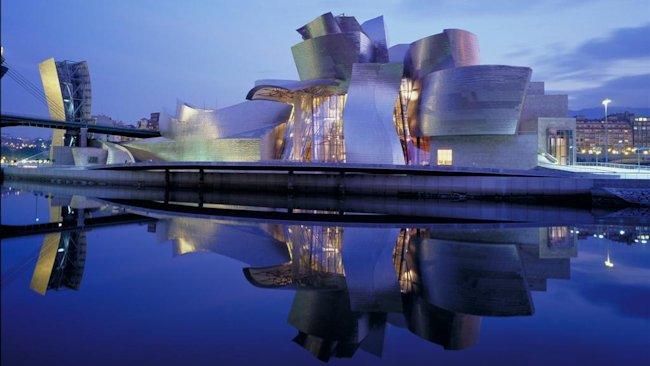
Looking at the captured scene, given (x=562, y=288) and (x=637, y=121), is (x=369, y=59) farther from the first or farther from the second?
(x=637, y=121)

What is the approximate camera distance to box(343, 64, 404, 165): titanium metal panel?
2667 centimetres

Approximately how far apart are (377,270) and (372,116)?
19298mm

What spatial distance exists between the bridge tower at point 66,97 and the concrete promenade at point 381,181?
18.2m

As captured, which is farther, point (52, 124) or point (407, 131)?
point (52, 124)

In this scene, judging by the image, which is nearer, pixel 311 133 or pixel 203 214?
pixel 203 214

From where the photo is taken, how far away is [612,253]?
34.3ft

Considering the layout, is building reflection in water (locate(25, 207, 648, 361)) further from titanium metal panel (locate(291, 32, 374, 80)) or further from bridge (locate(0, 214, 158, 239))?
titanium metal panel (locate(291, 32, 374, 80))

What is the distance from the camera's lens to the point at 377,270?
838cm

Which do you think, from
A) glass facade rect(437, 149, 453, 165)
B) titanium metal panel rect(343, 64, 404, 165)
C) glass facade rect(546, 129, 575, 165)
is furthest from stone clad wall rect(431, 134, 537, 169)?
titanium metal panel rect(343, 64, 404, 165)

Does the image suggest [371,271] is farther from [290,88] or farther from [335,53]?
[335,53]

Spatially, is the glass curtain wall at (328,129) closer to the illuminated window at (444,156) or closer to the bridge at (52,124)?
the illuminated window at (444,156)

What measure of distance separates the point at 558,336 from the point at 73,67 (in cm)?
5875

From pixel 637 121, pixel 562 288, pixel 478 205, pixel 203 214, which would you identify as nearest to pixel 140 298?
pixel 562 288

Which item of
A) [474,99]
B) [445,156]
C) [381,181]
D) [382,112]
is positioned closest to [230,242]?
[381,181]
